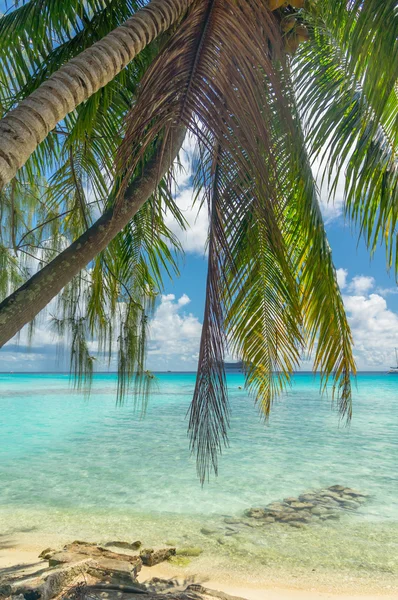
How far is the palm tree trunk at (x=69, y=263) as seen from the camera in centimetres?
223

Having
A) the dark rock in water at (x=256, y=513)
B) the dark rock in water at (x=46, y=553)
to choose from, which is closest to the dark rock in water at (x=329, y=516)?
the dark rock in water at (x=256, y=513)

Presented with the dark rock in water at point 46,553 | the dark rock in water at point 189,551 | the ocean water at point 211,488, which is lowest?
the ocean water at point 211,488

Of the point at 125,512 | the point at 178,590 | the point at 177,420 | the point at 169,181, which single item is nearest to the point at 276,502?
the point at 125,512

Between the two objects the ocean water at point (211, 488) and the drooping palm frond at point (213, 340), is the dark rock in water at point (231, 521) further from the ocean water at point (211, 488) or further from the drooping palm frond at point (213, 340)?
the drooping palm frond at point (213, 340)

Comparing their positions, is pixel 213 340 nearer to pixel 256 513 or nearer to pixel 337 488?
pixel 256 513

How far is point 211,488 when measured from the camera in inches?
316

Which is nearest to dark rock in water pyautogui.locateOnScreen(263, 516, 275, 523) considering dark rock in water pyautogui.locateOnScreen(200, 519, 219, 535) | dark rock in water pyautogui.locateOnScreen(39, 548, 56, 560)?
dark rock in water pyautogui.locateOnScreen(200, 519, 219, 535)

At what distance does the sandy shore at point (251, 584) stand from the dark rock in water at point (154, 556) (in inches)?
2.4

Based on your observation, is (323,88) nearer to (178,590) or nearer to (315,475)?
(178,590)

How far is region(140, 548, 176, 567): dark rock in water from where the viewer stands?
458 cm

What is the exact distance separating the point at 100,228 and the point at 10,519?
5.60 meters

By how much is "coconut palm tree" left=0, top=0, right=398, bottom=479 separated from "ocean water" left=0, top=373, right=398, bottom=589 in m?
1.26

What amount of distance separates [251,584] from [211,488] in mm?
3779

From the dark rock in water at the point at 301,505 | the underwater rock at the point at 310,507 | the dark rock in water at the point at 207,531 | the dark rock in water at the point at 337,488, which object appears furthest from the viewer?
the dark rock in water at the point at 337,488
